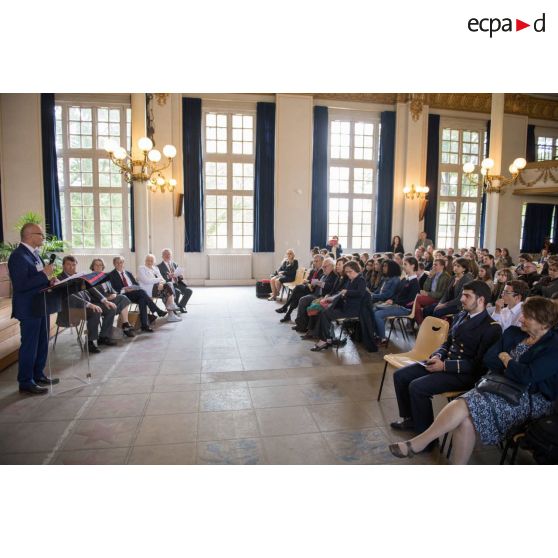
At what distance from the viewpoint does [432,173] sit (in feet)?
41.5

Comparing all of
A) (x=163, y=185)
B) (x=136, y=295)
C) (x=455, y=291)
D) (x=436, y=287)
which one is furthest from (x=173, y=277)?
(x=455, y=291)

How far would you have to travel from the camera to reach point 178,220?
11359 mm

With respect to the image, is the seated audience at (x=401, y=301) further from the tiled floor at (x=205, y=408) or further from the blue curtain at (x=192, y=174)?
the blue curtain at (x=192, y=174)

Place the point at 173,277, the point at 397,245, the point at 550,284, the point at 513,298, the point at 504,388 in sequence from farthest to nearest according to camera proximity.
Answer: the point at 397,245 → the point at 173,277 → the point at 550,284 → the point at 513,298 → the point at 504,388

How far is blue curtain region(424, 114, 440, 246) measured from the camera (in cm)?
1253

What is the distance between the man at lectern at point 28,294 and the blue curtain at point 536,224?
14.4 metres

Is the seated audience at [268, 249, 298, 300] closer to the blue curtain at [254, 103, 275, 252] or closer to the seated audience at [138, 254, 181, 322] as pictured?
the seated audience at [138, 254, 181, 322]

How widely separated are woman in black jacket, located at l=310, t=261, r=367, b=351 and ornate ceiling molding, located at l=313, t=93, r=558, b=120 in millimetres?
8078

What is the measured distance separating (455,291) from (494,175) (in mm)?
4090

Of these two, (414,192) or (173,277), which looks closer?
(173,277)

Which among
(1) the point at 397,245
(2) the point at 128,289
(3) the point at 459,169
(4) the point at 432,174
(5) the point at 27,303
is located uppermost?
A: (3) the point at 459,169

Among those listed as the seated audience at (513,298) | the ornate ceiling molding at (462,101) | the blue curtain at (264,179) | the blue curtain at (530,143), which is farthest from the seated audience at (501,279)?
the blue curtain at (530,143)

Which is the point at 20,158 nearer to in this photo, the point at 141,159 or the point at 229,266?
the point at 141,159

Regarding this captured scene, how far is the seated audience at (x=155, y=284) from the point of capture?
680 cm
